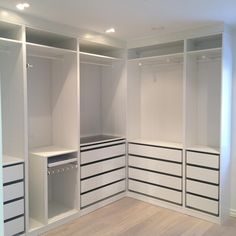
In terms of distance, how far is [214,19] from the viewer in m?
3.24

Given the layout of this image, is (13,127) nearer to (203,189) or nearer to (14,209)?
(14,209)

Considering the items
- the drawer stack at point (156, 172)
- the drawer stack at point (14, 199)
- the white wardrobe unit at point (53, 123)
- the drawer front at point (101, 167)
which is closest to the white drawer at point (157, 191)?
the drawer stack at point (156, 172)

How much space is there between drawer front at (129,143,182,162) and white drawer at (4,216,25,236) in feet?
6.43

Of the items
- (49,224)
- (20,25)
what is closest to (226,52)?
(20,25)

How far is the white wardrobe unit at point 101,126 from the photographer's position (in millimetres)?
3875

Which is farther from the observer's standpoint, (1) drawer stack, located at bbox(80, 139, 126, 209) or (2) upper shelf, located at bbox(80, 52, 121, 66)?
(2) upper shelf, located at bbox(80, 52, 121, 66)

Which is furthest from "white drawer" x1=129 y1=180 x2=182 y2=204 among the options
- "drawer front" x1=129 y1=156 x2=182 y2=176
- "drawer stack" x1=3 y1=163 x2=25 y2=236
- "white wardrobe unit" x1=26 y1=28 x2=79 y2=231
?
"drawer stack" x1=3 y1=163 x2=25 y2=236

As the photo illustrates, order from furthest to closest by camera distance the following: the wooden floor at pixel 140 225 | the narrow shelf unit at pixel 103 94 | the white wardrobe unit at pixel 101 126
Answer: the narrow shelf unit at pixel 103 94
the white wardrobe unit at pixel 101 126
the wooden floor at pixel 140 225

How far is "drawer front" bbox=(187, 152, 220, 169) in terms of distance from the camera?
138 inches

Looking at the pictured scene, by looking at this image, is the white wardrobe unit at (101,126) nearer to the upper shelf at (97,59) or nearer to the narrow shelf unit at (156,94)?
the upper shelf at (97,59)

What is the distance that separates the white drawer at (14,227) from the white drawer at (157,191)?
6.18 feet

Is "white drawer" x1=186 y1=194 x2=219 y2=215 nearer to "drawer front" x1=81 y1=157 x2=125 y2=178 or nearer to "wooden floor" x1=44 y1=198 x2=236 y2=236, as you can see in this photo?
"wooden floor" x1=44 y1=198 x2=236 y2=236

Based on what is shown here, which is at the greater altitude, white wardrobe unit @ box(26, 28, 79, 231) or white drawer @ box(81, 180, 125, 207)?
white wardrobe unit @ box(26, 28, 79, 231)

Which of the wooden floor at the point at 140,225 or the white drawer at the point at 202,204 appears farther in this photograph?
the white drawer at the point at 202,204
